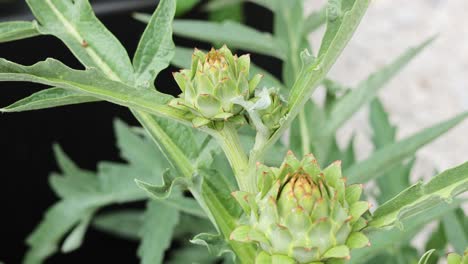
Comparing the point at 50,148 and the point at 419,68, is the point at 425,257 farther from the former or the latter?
the point at 419,68

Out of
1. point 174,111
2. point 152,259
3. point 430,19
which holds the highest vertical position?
point 430,19

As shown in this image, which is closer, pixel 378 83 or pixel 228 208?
pixel 228 208

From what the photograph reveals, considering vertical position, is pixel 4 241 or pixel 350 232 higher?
pixel 350 232

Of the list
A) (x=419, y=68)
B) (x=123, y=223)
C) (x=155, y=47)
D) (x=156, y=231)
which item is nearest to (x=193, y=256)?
(x=123, y=223)

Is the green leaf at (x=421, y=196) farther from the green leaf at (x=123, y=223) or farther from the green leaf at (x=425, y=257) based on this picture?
the green leaf at (x=123, y=223)

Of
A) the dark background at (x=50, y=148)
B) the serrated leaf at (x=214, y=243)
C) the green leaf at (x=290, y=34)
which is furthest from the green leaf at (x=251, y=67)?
the dark background at (x=50, y=148)

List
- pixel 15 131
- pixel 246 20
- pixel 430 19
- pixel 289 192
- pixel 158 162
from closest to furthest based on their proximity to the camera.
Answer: pixel 289 192 → pixel 158 162 → pixel 15 131 → pixel 246 20 → pixel 430 19

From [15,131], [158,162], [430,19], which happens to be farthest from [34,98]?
[430,19]

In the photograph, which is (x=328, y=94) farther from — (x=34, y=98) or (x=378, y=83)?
(x=34, y=98)

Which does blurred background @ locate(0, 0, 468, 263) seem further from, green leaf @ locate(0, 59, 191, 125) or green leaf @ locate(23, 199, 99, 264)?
green leaf @ locate(0, 59, 191, 125)
